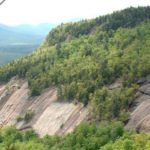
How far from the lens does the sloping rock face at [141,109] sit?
39.4 metres

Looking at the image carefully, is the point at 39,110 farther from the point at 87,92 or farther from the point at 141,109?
the point at 141,109

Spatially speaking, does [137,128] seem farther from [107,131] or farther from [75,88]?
[75,88]

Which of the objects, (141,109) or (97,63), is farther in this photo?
(97,63)

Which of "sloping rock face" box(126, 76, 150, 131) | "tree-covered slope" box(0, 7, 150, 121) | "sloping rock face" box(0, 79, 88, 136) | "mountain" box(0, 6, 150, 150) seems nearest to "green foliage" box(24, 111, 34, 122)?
"mountain" box(0, 6, 150, 150)

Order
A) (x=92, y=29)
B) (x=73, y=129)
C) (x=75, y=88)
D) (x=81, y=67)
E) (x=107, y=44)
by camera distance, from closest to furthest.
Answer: (x=73, y=129) < (x=75, y=88) < (x=81, y=67) < (x=107, y=44) < (x=92, y=29)

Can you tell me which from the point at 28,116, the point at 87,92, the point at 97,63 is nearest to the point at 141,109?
the point at 87,92

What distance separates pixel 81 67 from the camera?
211 ft

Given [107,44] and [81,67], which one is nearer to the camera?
[81,67]

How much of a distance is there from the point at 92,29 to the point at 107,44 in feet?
67.9

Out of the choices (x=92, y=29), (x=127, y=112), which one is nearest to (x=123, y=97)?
(x=127, y=112)

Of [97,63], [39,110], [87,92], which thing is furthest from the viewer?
[39,110]

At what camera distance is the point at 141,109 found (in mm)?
42188

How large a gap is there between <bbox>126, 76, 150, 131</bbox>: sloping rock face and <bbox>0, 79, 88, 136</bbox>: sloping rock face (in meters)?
9.75

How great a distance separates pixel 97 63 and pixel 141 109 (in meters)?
20.4
